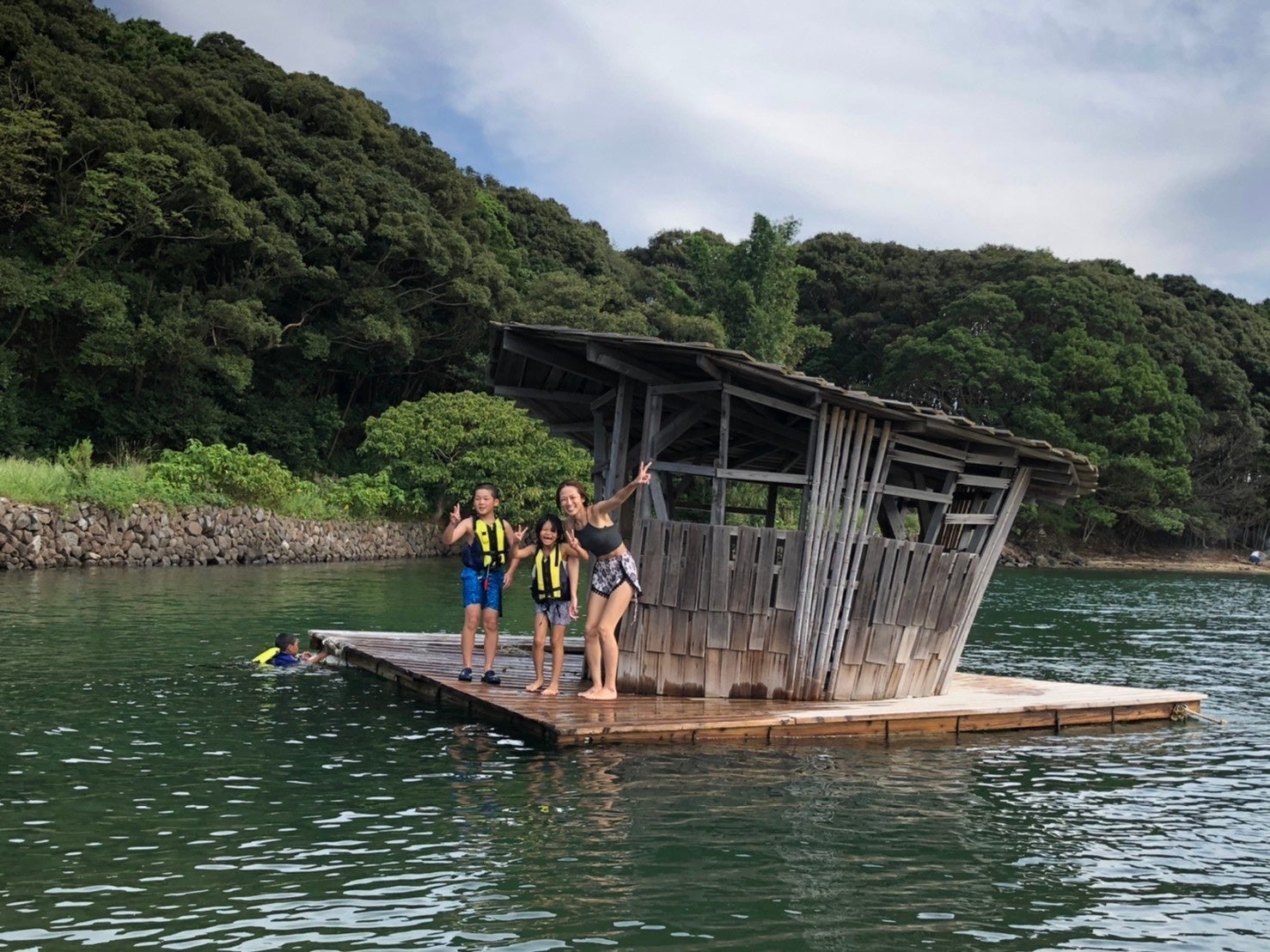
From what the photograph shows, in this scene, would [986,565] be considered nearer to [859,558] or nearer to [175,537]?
[859,558]

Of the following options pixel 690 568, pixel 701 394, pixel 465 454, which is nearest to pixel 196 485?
pixel 465 454

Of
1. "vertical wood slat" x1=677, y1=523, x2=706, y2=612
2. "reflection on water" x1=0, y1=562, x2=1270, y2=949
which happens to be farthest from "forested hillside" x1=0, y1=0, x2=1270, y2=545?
"vertical wood slat" x1=677, y1=523, x2=706, y2=612

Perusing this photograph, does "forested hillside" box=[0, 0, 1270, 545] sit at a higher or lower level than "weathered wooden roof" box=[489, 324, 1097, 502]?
higher

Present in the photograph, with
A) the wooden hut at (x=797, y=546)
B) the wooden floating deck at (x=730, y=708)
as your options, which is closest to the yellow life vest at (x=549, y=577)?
the wooden hut at (x=797, y=546)

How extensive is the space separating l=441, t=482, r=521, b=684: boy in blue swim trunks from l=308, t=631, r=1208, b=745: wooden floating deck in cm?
82

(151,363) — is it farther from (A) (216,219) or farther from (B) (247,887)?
(B) (247,887)

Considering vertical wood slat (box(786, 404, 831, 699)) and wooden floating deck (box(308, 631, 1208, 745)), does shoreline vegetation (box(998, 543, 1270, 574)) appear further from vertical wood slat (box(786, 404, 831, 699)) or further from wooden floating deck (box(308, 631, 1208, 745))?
vertical wood slat (box(786, 404, 831, 699))

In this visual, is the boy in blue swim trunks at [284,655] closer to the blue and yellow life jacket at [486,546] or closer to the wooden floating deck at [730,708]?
the wooden floating deck at [730,708]

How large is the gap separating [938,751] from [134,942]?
7.86 metres

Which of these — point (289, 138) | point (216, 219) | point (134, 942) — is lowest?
point (134, 942)

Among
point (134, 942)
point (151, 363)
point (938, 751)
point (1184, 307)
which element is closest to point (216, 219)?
point (151, 363)

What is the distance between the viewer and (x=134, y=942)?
6.10 metres

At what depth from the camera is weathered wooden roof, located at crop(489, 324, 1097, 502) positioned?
11766 mm

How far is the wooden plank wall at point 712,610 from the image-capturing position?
11.9 m
